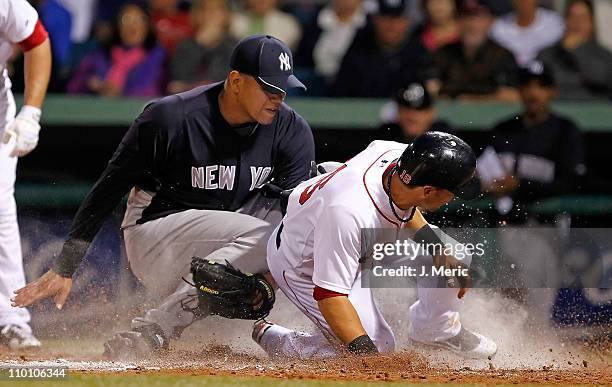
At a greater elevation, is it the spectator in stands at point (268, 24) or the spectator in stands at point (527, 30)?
the spectator in stands at point (527, 30)

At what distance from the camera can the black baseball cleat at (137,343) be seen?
540cm

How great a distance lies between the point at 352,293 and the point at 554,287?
1558mm

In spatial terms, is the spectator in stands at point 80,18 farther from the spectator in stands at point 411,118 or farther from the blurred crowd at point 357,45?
the spectator in stands at point 411,118

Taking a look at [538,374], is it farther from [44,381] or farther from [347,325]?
[44,381]

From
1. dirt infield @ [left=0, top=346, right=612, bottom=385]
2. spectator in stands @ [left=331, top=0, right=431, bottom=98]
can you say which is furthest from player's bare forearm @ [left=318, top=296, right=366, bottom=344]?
spectator in stands @ [left=331, top=0, right=431, bottom=98]

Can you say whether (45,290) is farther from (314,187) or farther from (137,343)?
(314,187)

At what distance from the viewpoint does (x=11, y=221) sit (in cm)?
581

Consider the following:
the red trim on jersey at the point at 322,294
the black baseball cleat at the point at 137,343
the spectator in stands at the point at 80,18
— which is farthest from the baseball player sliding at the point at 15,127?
the spectator in stands at the point at 80,18

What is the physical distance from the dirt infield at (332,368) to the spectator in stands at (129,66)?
10.3ft

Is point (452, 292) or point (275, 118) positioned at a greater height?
point (275, 118)

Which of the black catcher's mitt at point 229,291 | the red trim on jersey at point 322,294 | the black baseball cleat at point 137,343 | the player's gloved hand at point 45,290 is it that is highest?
the red trim on jersey at point 322,294

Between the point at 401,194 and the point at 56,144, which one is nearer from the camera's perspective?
the point at 401,194

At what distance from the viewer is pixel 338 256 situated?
4.85 metres

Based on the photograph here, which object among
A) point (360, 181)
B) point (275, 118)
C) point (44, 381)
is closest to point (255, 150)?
point (275, 118)
